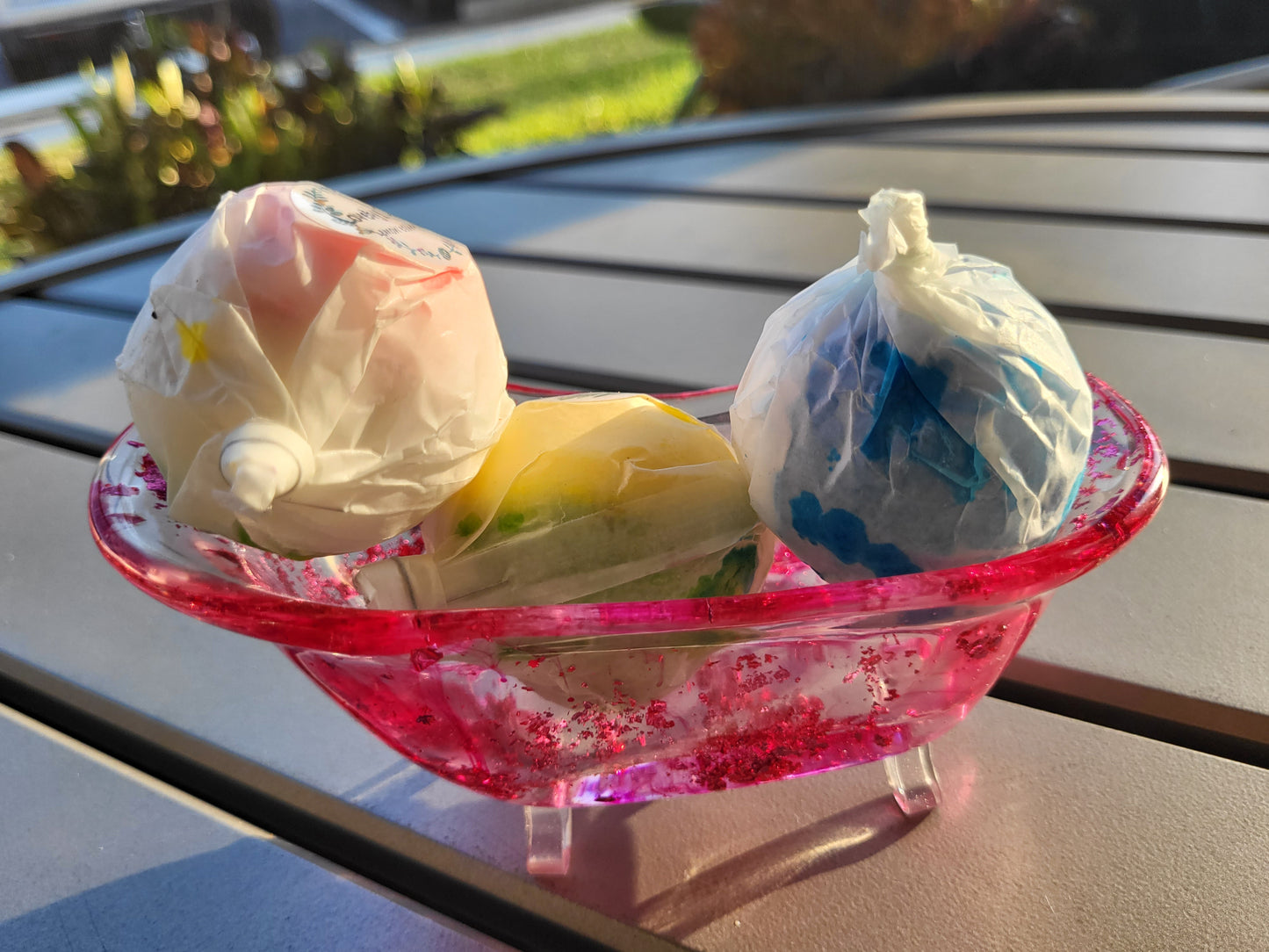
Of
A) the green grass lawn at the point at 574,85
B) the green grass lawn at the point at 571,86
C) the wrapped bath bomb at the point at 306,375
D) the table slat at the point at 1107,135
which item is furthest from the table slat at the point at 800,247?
the green grass lawn at the point at 574,85

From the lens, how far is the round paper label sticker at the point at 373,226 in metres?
0.41

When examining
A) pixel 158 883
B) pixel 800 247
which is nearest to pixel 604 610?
pixel 158 883

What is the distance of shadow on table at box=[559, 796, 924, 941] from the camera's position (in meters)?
0.43

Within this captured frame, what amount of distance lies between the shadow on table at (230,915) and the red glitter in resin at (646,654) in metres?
0.06

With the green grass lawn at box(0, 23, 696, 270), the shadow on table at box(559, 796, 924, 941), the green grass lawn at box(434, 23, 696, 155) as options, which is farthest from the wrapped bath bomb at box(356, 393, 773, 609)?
the green grass lawn at box(434, 23, 696, 155)

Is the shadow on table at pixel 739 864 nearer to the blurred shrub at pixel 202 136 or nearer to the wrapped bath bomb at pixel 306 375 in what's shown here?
the wrapped bath bomb at pixel 306 375

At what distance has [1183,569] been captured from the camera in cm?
60

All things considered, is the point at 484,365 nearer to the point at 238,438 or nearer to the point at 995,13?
the point at 238,438

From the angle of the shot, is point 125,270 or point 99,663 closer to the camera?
point 99,663

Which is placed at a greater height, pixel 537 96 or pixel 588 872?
pixel 588 872

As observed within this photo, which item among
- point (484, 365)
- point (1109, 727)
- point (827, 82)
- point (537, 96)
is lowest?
point (537, 96)

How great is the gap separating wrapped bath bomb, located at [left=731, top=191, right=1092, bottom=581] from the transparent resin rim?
28 millimetres

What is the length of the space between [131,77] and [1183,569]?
2582 mm

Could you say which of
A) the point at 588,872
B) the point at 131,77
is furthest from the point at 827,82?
the point at 588,872
